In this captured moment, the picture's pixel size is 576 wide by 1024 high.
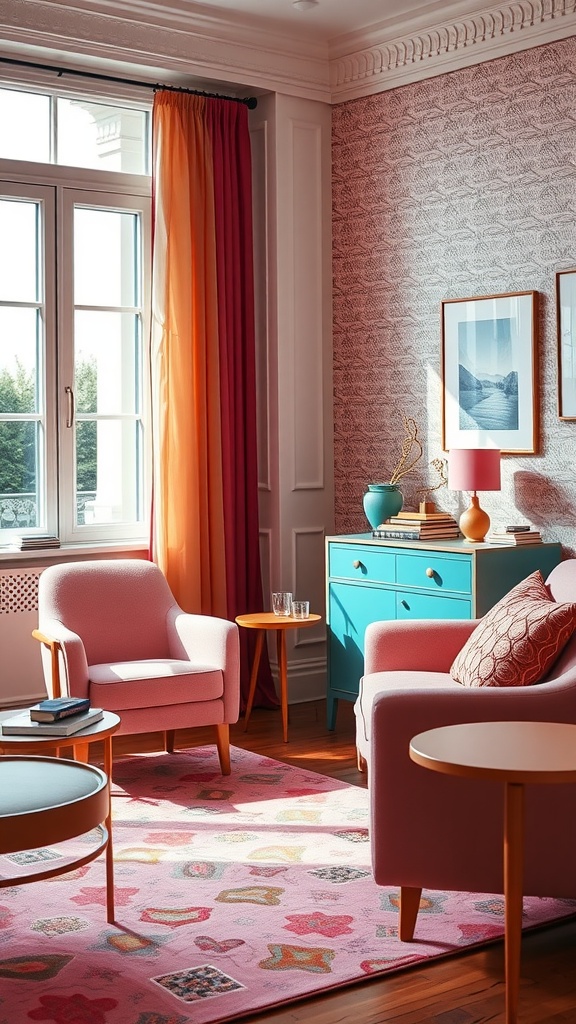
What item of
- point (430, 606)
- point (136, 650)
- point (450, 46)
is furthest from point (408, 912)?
point (450, 46)

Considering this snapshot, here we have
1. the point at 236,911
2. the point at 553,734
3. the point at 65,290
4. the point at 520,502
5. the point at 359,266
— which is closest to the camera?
the point at 553,734

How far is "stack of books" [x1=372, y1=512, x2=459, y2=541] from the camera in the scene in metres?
5.16

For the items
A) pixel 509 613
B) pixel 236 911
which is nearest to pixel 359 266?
pixel 509 613

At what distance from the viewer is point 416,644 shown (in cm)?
423

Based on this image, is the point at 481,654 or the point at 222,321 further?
the point at 222,321

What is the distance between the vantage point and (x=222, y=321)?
227 inches

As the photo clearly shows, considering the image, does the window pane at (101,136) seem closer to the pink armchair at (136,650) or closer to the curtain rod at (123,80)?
the curtain rod at (123,80)

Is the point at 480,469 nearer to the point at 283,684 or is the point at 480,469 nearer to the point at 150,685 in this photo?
the point at 283,684

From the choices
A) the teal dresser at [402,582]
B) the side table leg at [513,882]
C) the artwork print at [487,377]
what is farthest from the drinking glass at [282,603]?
the side table leg at [513,882]

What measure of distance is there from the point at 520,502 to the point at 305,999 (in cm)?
281

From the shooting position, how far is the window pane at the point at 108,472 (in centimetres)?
569

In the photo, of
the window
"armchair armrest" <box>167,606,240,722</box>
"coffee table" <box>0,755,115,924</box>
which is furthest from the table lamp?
"coffee table" <box>0,755,115,924</box>

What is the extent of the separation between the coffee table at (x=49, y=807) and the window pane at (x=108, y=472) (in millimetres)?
2610

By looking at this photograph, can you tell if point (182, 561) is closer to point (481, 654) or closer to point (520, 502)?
point (520, 502)
